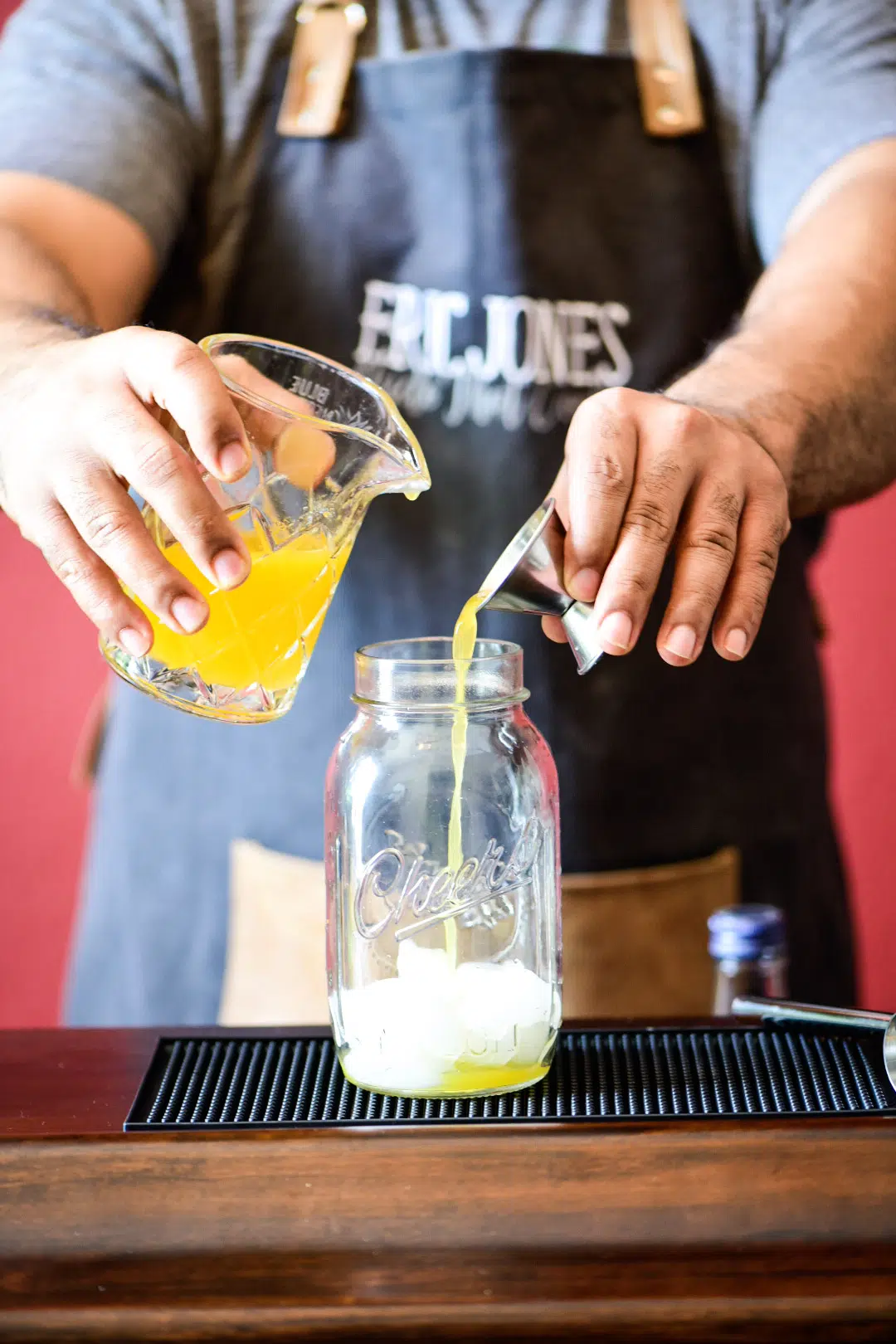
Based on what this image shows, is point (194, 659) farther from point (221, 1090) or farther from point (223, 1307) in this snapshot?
point (223, 1307)

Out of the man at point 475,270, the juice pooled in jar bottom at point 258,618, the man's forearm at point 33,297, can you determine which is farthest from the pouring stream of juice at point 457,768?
the man at point 475,270

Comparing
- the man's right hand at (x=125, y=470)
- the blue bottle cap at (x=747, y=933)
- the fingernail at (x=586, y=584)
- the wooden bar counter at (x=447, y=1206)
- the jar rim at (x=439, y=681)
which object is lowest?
the wooden bar counter at (x=447, y=1206)

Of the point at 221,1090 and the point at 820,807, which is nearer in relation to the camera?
the point at 221,1090

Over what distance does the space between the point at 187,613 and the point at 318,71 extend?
87cm

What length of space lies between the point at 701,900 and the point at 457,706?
0.73 m

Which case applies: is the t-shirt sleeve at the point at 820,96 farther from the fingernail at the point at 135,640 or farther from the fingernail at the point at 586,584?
the fingernail at the point at 135,640

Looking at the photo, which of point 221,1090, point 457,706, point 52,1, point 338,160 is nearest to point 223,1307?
point 221,1090

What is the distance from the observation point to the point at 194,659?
0.85 m

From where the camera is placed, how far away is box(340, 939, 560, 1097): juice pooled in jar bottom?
0.78 m

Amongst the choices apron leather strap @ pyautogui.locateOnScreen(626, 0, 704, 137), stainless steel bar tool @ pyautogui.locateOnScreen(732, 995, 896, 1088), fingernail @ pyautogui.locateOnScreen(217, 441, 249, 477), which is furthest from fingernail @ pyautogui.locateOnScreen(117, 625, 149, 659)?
apron leather strap @ pyautogui.locateOnScreen(626, 0, 704, 137)

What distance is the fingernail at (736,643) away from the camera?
0.83 metres

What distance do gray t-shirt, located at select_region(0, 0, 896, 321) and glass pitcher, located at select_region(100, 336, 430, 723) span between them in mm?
545

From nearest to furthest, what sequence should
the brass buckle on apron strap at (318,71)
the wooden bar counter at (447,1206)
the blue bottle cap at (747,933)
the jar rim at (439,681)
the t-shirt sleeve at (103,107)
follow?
1. the wooden bar counter at (447,1206)
2. the jar rim at (439,681)
3. the blue bottle cap at (747,933)
4. the t-shirt sleeve at (103,107)
5. the brass buckle on apron strap at (318,71)

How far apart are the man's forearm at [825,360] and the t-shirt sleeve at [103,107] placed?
589 millimetres
